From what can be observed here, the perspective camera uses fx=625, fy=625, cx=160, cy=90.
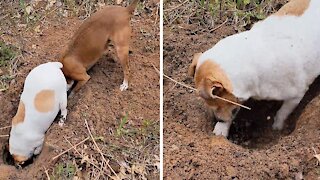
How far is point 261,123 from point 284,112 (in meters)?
0.17

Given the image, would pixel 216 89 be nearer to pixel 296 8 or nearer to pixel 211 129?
pixel 211 129

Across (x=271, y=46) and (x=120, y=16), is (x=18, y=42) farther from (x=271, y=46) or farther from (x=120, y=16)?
(x=271, y=46)

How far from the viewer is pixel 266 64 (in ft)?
9.37

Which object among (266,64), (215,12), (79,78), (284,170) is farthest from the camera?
(215,12)

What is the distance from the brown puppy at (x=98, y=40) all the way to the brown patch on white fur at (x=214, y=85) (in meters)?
0.65

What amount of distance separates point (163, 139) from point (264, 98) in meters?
0.53

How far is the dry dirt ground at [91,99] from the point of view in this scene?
3.17 m

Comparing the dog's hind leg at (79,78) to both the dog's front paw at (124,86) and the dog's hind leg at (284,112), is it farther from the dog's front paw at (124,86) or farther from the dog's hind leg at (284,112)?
the dog's hind leg at (284,112)

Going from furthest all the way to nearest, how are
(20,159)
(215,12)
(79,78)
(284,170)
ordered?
(215,12), (79,78), (20,159), (284,170)

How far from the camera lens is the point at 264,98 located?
2988mm

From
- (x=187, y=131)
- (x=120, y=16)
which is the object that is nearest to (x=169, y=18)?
(x=120, y=16)

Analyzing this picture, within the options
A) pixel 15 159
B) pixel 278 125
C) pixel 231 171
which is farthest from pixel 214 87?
pixel 15 159

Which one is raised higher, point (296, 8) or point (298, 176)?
point (296, 8)

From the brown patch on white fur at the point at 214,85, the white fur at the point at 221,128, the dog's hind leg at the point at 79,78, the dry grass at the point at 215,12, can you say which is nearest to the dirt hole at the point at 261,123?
the white fur at the point at 221,128
